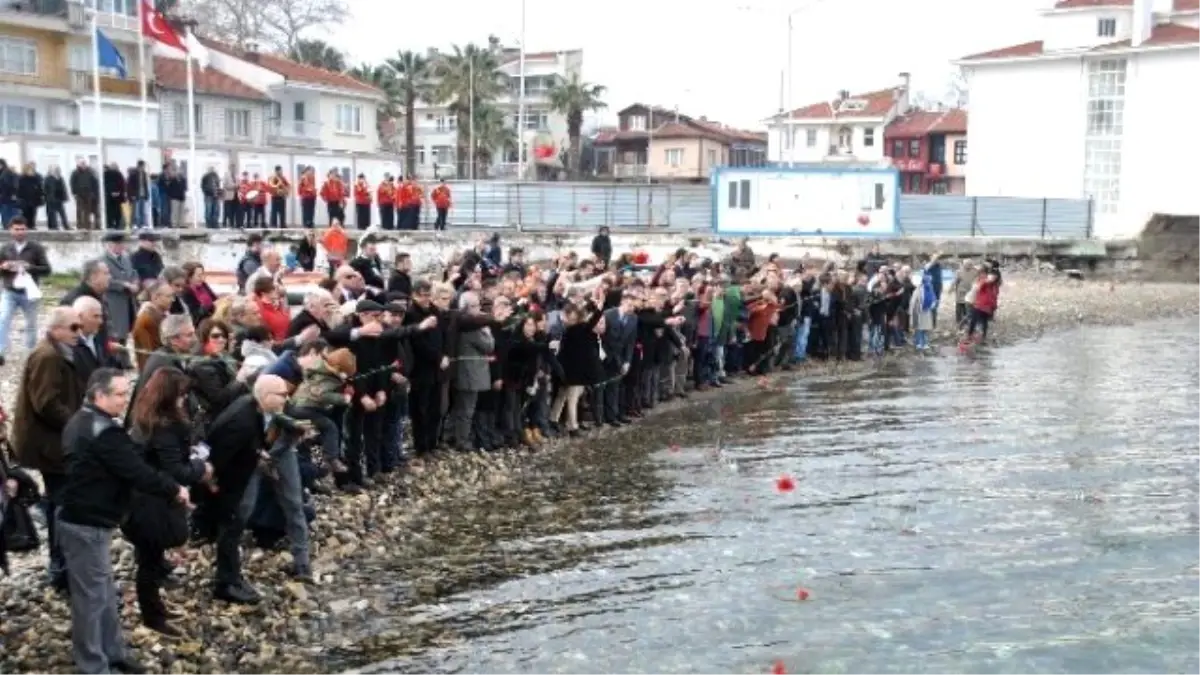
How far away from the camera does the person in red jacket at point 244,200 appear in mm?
33594

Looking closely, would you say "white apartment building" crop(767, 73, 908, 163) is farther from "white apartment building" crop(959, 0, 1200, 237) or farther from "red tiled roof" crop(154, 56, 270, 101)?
"red tiled roof" crop(154, 56, 270, 101)

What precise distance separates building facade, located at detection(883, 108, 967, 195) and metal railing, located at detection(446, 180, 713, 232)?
5153cm

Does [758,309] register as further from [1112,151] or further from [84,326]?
[1112,151]

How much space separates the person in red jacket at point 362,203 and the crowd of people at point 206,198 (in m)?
0.03

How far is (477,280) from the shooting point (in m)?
16.6

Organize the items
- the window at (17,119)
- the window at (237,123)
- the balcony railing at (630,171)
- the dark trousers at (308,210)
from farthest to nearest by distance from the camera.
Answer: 1. the balcony railing at (630,171)
2. the window at (237,123)
3. the window at (17,119)
4. the dark trousers at (308,210)

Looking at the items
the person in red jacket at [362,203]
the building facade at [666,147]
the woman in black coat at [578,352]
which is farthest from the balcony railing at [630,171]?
the woman in black coat at [578,352]

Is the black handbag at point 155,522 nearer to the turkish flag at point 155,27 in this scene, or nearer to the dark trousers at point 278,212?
the turkish flag at point 155,27

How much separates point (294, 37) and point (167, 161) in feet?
174

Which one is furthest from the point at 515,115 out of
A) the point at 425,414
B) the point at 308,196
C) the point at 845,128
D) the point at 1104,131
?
the point at 425,414

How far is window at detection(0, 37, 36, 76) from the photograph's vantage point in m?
49.5

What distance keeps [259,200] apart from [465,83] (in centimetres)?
5168

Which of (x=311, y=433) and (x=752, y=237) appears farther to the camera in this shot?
(x=752, y=237)

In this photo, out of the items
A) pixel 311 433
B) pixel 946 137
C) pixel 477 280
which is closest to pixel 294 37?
pixel 946 137
